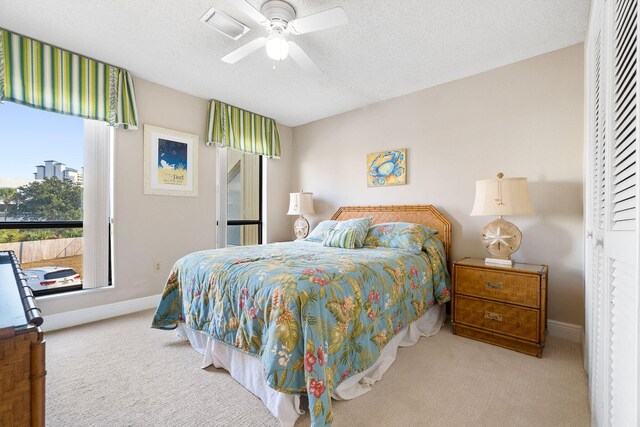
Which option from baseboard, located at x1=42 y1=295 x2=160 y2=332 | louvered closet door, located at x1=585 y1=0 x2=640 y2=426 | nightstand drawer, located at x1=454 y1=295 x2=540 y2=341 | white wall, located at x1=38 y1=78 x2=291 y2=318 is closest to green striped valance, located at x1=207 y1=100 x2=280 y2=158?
white wall, located at x1=38 y1=78 x2=291 y2=318

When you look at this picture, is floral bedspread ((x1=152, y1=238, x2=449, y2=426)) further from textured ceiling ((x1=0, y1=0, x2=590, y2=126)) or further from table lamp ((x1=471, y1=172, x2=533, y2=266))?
textured ceiling ((x1=0, y1=0, x2=590, y2=126))

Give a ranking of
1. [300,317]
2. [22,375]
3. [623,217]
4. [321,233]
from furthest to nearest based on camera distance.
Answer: [321,233] < [300,317] < [623,217] < [22,375]

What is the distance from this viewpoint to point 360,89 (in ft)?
11.1

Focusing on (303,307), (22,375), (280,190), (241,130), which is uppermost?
(241,130)

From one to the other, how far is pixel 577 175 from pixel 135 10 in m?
3.80

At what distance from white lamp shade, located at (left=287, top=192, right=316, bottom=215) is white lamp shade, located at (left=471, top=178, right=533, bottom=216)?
2376 millimetres

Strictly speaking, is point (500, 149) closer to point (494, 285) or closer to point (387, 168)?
point (387, 168)

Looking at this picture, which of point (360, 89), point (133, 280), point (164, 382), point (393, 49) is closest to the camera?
point (164, 382)

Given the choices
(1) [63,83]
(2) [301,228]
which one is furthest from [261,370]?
(1) [63,83]

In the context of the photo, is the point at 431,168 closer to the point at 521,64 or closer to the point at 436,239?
the point at 436,239

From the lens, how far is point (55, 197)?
9.18 feet

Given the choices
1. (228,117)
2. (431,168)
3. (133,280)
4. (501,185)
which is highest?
(228,117)

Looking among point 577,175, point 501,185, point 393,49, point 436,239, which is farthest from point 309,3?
point 577,175

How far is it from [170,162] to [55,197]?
112cm
